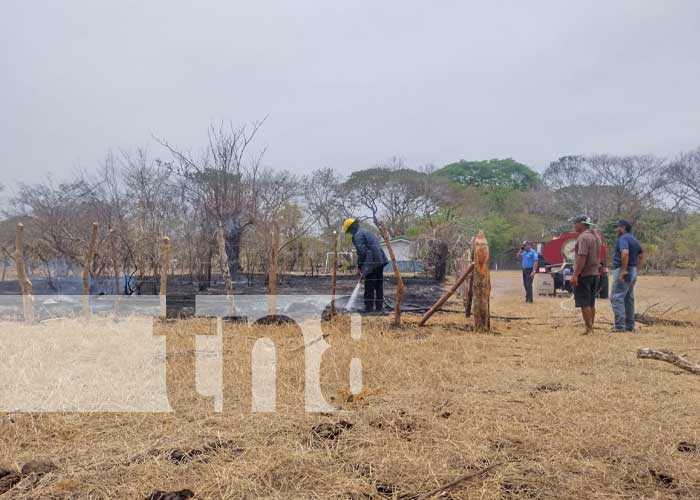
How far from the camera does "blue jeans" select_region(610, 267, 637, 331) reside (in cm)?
628

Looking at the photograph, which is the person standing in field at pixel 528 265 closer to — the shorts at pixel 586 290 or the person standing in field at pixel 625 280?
the person standing in field at pixel 625 280

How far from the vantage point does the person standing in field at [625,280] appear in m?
6.27

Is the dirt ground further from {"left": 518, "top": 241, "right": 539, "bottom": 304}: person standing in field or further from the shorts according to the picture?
{"left": 518, "top": 241, "right": 539, "bottom": 304}: person standing in field

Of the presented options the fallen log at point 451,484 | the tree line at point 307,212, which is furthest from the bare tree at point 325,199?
the fallen log at point 451,484

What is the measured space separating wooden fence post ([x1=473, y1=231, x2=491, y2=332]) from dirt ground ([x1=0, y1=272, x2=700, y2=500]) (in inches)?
70.9

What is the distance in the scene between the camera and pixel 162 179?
15.6m

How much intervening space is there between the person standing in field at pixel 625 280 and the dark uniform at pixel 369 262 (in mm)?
3293

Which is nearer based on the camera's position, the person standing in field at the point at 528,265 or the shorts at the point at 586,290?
the shorts at the point at 586,290

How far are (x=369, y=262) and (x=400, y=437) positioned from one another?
17.1ft

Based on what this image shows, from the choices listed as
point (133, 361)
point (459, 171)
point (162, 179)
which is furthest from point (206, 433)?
point (459, 171)

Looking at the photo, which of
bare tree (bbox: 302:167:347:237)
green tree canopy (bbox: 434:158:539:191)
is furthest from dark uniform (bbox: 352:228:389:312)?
green tree canopy (bbox: 434:158:539:191)

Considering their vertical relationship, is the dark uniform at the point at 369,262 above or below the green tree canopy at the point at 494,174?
below

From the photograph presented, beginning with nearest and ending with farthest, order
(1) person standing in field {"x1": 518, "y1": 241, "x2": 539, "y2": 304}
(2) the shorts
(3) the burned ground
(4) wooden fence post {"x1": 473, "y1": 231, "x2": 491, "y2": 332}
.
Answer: (2) the shorts < (4) wooden fence post {"x1": 473, "y1": 231, "x2": 491, "y2": 332} < (3) the burned ground < (1) person standing in field {"x1": 518, "y1": 241, "x2": 539, "y2": 304}

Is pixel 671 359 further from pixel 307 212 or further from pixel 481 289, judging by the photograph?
pixel 307 212
